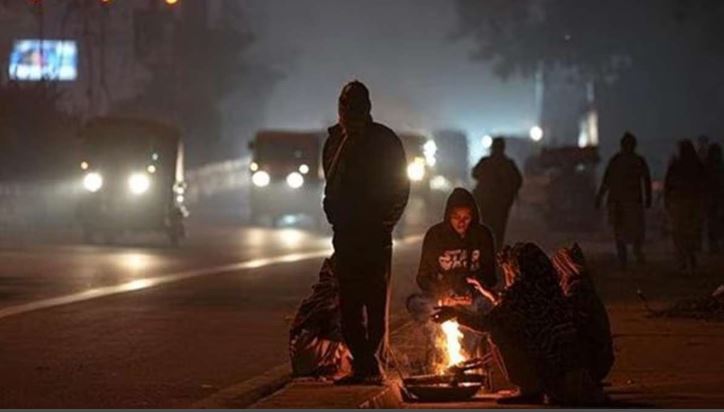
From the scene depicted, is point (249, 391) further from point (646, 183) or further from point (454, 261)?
point (646, 183)

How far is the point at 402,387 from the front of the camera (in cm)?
1098

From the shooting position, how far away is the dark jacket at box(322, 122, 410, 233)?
1143cm

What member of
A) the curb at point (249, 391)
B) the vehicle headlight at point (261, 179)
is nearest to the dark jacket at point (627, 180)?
the curb at point (249, 391)

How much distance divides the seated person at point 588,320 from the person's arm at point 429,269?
1.50 meters

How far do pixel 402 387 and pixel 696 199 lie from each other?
13968 mm

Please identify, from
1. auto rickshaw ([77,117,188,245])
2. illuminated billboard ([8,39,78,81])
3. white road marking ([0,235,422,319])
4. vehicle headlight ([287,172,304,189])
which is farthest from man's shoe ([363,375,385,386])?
illuminated billboard ([8,39,78,81])

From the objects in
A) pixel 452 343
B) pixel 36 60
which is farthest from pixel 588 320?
pixel 36 60

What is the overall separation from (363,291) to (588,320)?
5.33 ft

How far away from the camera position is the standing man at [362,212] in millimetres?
11414

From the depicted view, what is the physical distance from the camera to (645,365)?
1289cm

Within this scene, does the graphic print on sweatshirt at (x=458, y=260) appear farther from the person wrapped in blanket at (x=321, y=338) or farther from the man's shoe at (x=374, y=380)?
the man's shoe at (x=374, y=380)

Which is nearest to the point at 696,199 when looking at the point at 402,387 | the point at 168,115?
the point at 402,387

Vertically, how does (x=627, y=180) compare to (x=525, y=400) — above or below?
above

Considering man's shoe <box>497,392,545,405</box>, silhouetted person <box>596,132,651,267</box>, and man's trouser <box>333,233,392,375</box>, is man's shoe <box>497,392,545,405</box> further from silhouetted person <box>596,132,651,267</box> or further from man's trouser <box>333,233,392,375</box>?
silhouetted person <box>596,132,651,267</box>
